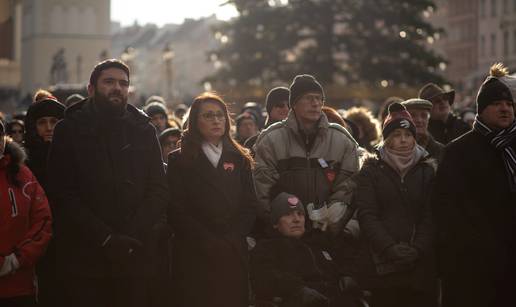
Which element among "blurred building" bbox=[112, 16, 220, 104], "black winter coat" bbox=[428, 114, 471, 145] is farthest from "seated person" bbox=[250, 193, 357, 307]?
"blurred building" bbox=[112, 16, 220, 104]

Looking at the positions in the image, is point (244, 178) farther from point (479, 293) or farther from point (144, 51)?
point (144, 51)

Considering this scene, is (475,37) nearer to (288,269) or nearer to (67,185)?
(288,269)

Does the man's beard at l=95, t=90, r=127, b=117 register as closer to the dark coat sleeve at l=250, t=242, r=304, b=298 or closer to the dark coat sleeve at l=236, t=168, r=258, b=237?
the dark coat sleeve at l=236, t=168, r=258, b=237

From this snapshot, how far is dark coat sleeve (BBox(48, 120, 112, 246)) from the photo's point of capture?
838 centimetres

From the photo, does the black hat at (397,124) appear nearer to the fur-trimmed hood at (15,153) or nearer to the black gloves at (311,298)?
the black gloves at (311,298)

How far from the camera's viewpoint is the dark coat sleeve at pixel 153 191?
856cm

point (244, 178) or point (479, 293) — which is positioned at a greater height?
point (244, 178)

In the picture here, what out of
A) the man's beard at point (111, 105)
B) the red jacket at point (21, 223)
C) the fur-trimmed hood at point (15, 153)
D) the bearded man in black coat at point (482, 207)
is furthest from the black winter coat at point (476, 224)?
the fur-trimmed hood at point (15, 153)

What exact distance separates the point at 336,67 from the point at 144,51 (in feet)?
433

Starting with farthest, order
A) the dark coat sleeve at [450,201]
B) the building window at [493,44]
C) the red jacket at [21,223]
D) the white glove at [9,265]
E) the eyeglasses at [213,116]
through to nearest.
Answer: the building window at [493,44] < the eyeglasses at [213,116] < the dark coat sleeve at [450,201] < the red jacket at [21,223] < the white glove at [9,265]

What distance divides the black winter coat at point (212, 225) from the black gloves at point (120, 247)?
31.2 inches

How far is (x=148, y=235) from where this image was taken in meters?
8.59

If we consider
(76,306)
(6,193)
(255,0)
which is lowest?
(76,306)

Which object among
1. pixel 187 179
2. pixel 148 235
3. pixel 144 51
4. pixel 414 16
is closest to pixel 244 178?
pixel 187 179
